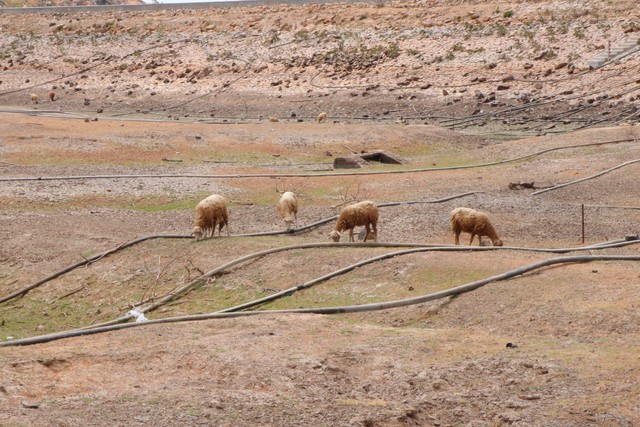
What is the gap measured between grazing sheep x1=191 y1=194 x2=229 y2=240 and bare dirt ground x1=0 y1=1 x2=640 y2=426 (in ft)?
1.31

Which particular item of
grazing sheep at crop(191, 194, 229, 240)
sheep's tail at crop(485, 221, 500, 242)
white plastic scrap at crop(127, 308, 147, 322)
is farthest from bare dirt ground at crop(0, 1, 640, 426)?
sheep's tail at crop(485, 221, 500, 242)

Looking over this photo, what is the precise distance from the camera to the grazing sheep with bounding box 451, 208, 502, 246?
2152cm

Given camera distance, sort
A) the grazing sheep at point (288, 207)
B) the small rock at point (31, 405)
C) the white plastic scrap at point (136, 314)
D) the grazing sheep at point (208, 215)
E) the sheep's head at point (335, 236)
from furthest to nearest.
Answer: the grazing sheep at point (288, 207) → the grazing sheep at point (208, 215) → the sheep's head at point (335, 236) → the white plastic scrap at point (136, 314) → the small rock at point (31, 405)

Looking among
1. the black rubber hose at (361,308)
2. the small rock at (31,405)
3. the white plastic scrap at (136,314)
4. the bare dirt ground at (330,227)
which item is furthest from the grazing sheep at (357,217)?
the small rock at (31,405)

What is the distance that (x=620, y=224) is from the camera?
24.5 meters

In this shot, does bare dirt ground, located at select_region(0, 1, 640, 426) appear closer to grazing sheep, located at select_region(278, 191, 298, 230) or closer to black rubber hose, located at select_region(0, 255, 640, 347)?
black rubber hose, located at select_region(0, 255, 640, 347)

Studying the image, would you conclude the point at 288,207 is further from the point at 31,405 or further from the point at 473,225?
the point at 31,405

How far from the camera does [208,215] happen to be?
2188 centimetres

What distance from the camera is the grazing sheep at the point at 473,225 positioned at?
21516mm

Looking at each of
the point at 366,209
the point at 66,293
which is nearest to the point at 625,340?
the point at 366,209

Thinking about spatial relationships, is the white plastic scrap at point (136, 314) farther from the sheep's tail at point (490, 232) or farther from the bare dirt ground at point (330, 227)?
the sheep's tail at point (490, 232)

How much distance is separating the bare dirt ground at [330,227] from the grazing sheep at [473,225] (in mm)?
1120

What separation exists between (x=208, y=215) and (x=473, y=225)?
4.70m

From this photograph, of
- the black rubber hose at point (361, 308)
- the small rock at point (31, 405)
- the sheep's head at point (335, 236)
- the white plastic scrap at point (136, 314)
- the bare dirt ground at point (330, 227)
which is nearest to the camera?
the small rock at point (31, 405)
